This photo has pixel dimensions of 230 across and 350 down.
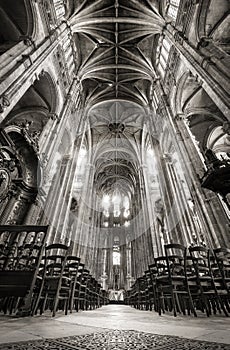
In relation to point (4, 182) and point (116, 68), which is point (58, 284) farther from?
point (116, 68)

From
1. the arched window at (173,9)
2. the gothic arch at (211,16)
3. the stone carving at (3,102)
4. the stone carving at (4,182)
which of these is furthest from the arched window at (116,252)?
the arched window at (173,9)

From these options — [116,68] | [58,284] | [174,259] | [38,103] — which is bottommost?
[58,284]

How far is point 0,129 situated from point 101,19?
12518 mm

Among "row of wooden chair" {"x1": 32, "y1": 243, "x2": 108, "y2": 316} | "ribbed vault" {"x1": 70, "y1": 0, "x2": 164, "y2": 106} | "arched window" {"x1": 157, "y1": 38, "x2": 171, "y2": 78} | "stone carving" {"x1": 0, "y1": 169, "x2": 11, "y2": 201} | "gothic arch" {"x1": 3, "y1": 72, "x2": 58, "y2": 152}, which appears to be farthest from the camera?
"arched window" {"x1": 157, "y1": 38, "x2": 171, "y2": 78}

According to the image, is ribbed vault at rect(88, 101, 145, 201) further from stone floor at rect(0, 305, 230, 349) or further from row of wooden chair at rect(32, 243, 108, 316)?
stone floor at rect(0, 305, 230, 349)

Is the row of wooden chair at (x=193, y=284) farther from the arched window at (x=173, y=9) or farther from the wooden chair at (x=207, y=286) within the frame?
the arched window at (x=173, y=9)

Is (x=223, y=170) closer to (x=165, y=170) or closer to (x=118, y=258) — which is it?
(x=165, y=170)

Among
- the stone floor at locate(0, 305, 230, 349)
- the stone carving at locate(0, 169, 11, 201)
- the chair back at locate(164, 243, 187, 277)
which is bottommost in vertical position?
the stone floor at locate(0, 305, 230, 349)

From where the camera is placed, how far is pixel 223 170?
19.5 ft

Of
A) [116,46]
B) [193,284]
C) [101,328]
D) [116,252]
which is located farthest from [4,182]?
[116,252]

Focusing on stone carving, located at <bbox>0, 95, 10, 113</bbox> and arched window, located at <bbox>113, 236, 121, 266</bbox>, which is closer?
stone carving, located at <bbox>0, 95, 10, 113</bbox>

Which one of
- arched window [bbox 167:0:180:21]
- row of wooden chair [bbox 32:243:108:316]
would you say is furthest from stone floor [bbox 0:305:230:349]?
arched window [bbox 167:0:180:21]

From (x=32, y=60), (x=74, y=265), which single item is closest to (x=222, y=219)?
(x=74, y=265)

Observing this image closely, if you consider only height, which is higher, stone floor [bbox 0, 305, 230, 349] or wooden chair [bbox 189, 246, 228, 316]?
wooden chair [bbox 189, 246, 228, 316]
